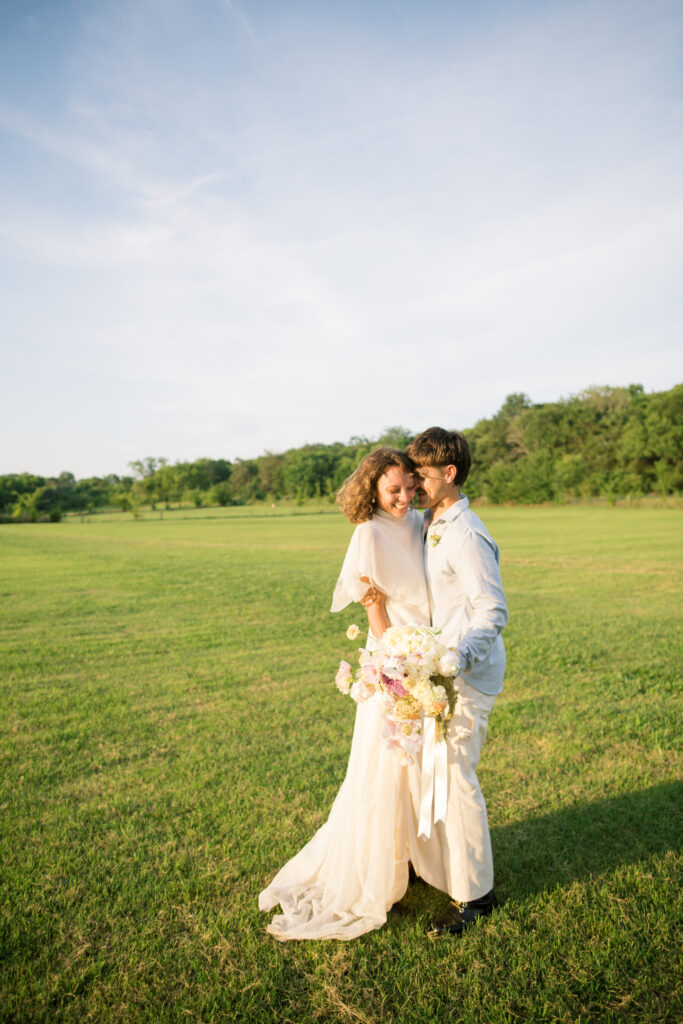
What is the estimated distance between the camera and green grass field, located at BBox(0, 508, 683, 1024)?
105 inches

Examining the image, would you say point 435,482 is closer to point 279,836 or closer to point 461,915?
point 461,915

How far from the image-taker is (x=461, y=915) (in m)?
3.06

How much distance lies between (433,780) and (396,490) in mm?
1404

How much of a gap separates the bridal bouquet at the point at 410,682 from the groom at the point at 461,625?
0.96 ft

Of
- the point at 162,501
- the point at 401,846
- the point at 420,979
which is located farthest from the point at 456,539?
the point at 162,501

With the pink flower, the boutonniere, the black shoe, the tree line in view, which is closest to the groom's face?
the boutonniere

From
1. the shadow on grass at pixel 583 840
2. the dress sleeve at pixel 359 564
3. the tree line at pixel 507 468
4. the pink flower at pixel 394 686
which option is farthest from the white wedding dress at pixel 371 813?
the tree line at pixel 507 468

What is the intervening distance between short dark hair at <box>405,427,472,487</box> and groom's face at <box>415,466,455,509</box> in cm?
3

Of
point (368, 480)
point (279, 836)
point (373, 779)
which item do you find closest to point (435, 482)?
point (368, 480)

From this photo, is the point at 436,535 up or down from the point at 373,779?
up

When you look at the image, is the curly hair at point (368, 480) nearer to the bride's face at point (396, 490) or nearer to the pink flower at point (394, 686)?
the bride's face at point (396, 490)

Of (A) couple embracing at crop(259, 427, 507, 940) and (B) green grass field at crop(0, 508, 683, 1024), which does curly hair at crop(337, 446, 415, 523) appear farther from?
(B) green grass field at crop(0, 508, 683, 1024)

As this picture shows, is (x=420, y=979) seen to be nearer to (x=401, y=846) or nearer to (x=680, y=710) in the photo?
(x=401, y=846)

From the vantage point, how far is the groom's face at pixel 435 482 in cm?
304
